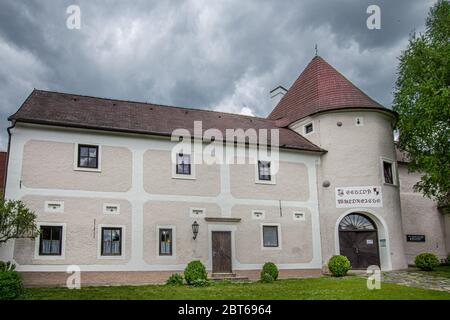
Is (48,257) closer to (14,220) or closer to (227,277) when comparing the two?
(14,220)

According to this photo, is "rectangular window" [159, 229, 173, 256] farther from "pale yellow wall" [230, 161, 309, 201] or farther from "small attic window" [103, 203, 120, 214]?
"pale yellow wall" [230, 161, 309, 201]

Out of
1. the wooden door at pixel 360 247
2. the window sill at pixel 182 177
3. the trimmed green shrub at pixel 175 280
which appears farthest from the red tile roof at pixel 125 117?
the trimmed green shrub at pixel 175 280

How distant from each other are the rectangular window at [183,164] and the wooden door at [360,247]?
7.99 meters

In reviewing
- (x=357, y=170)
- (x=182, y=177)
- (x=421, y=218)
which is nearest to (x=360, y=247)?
(x=357, y=170)

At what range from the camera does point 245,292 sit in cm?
1513

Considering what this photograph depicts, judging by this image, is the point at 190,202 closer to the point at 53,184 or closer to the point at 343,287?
the point at 53,184

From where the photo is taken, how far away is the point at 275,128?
25359mm

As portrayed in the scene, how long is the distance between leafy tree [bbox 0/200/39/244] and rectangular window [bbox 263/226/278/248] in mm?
9967

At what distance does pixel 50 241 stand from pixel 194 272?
558 centimetres

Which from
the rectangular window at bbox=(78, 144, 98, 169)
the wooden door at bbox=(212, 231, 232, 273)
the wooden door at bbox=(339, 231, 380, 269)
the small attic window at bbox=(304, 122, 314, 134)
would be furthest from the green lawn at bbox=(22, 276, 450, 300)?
the small attic window at bbox=(304, 122, 314, 134)

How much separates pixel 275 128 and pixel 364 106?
476 centimetres

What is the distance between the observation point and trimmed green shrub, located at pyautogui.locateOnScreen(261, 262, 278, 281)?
64.5ft
